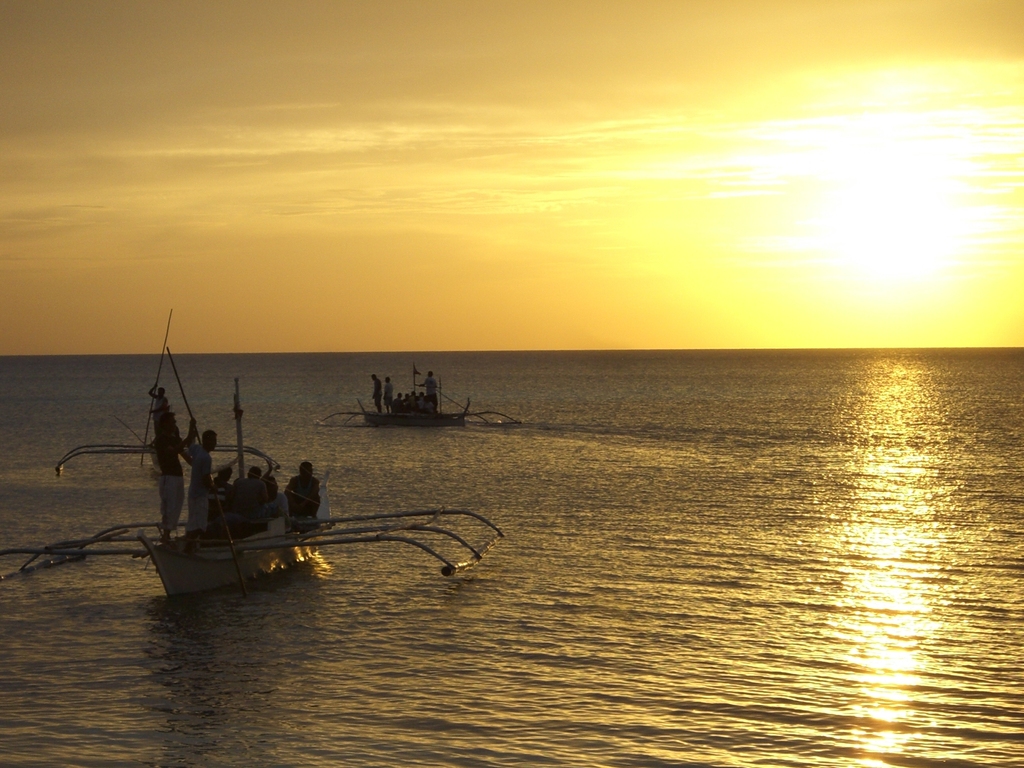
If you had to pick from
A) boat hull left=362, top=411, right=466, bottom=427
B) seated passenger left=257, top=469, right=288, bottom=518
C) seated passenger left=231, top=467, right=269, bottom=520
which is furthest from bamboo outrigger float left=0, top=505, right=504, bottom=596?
boat hull left=362, top=411, right=466, bottom=427

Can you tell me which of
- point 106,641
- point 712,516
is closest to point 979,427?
point 712,516

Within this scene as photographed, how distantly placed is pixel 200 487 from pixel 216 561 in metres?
1.22

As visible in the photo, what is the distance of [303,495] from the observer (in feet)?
62.5

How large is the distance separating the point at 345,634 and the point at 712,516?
39.3 feet

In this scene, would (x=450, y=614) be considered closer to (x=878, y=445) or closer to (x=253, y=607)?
(x=253, y=607)

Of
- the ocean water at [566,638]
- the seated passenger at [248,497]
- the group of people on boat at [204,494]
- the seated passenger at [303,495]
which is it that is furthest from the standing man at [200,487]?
the seated passenger at [303,495]

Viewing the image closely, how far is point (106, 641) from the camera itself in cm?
1364

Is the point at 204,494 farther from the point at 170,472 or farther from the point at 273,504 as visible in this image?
the point at 273,504

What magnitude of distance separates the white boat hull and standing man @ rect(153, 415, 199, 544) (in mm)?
317

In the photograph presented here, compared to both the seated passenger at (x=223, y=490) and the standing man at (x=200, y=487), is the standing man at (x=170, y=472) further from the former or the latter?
the seated passenger at (x=223, y=490)

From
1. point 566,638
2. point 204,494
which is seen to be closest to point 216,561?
point 204,494

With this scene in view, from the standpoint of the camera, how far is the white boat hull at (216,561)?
14883 mm

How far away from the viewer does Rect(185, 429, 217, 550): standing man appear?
1484 centimetres

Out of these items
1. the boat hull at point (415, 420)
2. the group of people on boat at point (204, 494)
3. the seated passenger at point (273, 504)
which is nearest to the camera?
the group of people on boat at point (204, 494)
